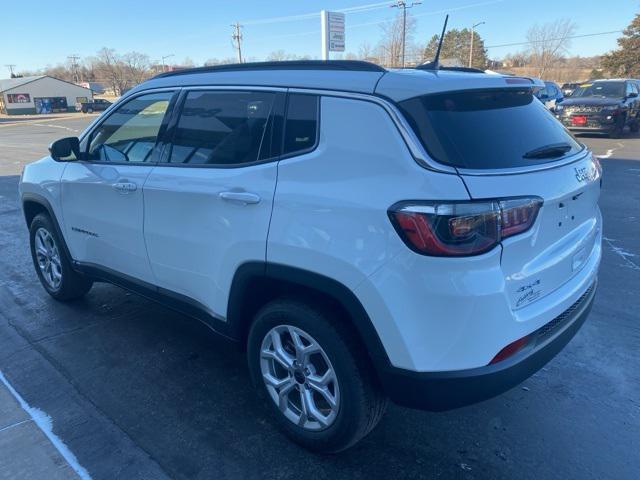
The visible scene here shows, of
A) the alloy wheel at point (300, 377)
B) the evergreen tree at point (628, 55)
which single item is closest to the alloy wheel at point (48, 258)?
the alloy wheel at point (300, 377)

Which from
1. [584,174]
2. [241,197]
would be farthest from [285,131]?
[584,174]

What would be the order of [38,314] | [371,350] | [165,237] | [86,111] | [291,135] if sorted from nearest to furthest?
[371,350] → [291,135] → [165,237] → [38,314] → [86,111]

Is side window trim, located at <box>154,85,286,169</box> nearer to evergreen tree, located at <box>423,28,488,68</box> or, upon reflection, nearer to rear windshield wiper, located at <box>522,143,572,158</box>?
rear windshield wiper, located at <box>522,143,572,158</box>

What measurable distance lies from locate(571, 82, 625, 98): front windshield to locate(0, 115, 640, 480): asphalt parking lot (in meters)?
15.4

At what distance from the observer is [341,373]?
2320 millimetres

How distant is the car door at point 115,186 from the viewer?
10.9ft

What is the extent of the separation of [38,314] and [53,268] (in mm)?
A: 424

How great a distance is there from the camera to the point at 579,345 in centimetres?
362

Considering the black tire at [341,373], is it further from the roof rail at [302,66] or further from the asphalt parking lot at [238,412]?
the roof rail at [302,66]

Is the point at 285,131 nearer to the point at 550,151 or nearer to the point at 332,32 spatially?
the point at 550,151

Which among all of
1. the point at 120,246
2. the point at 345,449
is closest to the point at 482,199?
the point at 345,449

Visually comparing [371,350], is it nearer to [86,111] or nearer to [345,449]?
[345,449]

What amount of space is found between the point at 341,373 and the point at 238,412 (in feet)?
3.15

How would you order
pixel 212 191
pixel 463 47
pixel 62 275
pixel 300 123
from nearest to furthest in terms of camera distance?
pixel 300 123
pixel 212 191
pixel 62 275
pixel 463 47
